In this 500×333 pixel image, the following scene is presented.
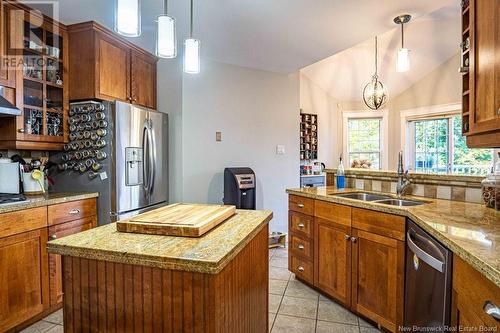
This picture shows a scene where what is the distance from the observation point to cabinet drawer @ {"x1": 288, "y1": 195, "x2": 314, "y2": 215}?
8.23 ft

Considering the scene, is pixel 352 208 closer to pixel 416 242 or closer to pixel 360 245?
pixel 360 245

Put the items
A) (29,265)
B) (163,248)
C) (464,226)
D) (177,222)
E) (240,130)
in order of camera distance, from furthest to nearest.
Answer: (240,130), (29,265), (464,226), (177,222), (163,248)

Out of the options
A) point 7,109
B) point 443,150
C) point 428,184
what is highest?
point 7,109

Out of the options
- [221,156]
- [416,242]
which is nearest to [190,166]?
[221,156]

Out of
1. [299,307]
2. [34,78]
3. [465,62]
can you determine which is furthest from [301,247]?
[34,78]

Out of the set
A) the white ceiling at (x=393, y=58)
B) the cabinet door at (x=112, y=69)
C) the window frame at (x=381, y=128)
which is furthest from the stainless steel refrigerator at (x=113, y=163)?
the window frame at (x=381, y=128)

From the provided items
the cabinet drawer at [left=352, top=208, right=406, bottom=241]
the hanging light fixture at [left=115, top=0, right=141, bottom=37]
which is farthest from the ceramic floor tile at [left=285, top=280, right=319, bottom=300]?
the hanging light fixture at [left=115, top=0, right=141, bottom=37]

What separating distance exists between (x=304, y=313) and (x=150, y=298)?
1599 mm

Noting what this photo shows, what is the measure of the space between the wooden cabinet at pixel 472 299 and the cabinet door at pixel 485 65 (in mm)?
631

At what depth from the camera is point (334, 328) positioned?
2.02 m

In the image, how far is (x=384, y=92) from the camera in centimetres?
397

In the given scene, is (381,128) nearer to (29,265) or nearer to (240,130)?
(240,130)

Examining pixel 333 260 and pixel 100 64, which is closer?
pixel 333 260

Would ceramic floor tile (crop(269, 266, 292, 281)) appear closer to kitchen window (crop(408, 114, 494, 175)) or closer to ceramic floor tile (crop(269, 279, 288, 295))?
ceramic floor tile (crop(269, 279, 288, 295))
